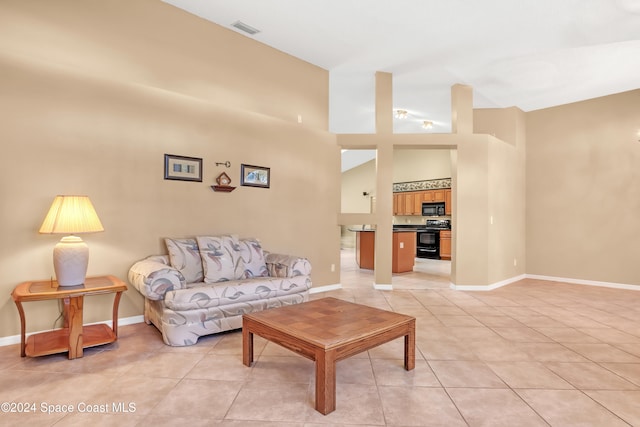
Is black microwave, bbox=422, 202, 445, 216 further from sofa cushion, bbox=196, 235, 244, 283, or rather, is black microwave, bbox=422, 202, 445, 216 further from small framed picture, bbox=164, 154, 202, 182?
small framed picture, bbox=164, 154, 202, 182

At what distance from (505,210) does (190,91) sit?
210 inches

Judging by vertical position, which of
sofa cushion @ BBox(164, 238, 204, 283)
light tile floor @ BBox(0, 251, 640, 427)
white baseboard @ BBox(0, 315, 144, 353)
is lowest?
light tile floor @ BBox(0, 251, 640, 427)

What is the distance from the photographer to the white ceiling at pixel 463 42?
3652mm

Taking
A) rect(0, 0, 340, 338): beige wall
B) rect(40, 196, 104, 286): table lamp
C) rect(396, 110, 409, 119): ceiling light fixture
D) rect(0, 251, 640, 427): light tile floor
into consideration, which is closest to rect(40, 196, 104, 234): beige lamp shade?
rect(40, 196, 104, 286): table lamp

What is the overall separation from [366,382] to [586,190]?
5922mm

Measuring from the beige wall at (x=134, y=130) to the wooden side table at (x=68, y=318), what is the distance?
0.32 metres

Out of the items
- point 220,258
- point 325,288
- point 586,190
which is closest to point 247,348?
point 220,258

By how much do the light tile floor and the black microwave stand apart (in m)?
6.25

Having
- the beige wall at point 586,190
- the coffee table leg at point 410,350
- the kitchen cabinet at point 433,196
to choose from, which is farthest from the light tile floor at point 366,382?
the kitchen cabinet at point 433,196

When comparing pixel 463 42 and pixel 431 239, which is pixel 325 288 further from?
pixel 431 239

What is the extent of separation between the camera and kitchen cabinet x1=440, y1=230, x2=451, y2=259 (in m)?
9.28

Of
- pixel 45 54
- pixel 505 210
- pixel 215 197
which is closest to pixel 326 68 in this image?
pixel 215 197

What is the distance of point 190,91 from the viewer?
3930mm

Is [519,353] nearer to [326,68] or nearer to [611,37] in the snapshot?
[611,37]
